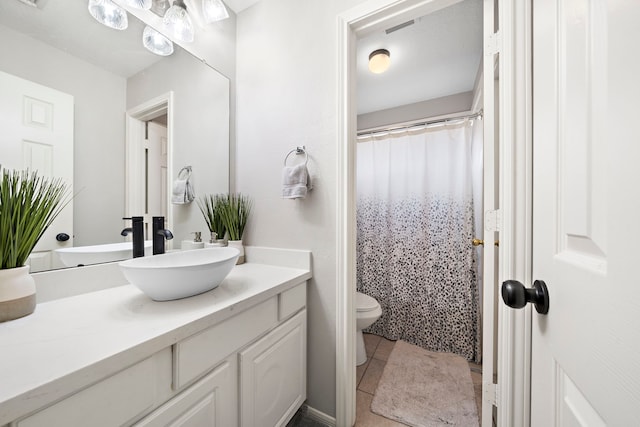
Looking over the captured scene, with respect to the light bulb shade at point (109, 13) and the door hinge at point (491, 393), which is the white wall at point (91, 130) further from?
the door hinge at point (491, 393)

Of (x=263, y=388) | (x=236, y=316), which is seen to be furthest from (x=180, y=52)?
(x=263, y=388)

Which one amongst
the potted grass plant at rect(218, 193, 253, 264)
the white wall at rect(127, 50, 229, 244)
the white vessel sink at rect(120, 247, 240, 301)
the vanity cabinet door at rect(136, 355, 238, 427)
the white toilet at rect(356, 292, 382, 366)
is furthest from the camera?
the white toilet at rect(356, 292, 382, 366)

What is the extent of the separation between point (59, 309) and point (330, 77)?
1.40 meters

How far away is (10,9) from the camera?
0.77 meters

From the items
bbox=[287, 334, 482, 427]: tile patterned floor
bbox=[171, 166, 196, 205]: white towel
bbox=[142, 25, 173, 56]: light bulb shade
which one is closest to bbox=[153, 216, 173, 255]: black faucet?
bbox=[171, 166, 196, 205]: white towel

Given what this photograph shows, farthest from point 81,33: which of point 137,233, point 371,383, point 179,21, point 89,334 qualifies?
point 371,383

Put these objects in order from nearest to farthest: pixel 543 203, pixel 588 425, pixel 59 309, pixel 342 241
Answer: pixel 588 425
pixel 543 203
pixel 59 309
pixel 342 241

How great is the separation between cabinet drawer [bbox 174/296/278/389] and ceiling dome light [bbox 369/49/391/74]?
A: 5.81 feet

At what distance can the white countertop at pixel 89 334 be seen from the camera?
0.43 m

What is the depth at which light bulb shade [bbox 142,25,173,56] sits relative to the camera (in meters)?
1.12

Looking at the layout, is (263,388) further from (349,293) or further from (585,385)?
(585,385)

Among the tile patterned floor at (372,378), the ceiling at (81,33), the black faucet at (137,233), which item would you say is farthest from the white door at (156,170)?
the tile patterned floor at (372,378)

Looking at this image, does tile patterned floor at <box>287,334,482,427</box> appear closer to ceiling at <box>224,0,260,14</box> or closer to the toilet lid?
the toilet lid

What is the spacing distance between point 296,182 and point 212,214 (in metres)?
0.58
